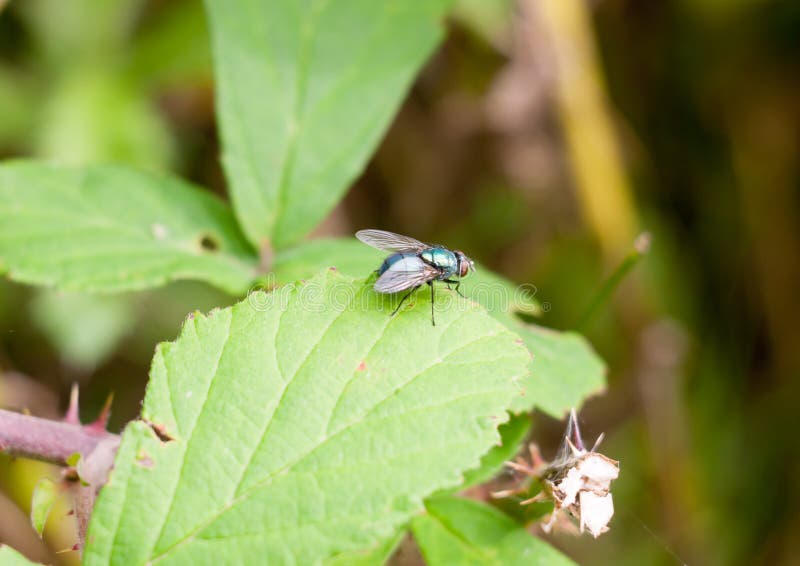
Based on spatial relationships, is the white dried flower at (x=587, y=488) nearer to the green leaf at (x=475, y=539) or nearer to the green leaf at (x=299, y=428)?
the green leaf at (x=299, y=428)

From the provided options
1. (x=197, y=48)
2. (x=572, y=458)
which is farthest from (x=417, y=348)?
(x=197, y=48)

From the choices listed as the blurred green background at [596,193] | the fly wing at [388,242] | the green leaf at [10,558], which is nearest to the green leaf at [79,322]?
the blurred green background at [596,193]

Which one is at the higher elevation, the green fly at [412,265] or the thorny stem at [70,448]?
the green fly at [412,265]

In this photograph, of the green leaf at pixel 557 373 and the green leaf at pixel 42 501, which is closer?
the green leaf at pixel 42 501

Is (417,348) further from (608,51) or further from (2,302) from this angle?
(608,51)

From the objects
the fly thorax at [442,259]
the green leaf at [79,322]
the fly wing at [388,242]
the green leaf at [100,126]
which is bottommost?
the green leaf at [79,322]

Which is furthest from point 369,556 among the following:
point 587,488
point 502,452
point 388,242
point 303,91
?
point 303,91

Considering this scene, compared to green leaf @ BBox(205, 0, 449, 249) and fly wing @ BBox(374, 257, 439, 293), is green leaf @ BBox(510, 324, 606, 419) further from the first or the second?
green leaf @ BBox(205, 0, 449, 249)
